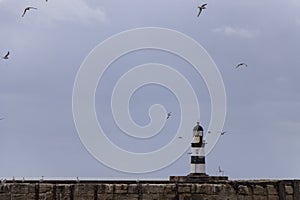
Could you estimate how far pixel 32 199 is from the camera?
12.7 metres

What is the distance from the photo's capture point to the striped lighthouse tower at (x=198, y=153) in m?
17.8

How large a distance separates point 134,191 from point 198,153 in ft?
18.5

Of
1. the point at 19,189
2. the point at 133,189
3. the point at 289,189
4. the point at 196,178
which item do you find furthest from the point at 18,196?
the point at 196,178

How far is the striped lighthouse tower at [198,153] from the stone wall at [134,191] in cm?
492

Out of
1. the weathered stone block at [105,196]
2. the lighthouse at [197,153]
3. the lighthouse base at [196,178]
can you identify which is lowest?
the weathered stone block at [105,196]

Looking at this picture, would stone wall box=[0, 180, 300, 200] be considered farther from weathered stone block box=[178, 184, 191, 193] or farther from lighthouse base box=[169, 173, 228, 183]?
lighthouse base box=[169, 173, 228, 183]

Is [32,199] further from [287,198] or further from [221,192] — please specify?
[287,198]

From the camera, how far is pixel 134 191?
41.1ft

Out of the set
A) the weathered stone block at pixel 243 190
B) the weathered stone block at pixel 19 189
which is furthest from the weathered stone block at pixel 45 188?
the weathered stone block at pixel 243 190

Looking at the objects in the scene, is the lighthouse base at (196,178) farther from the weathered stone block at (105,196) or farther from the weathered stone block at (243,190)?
the weathered stone block at (105,196)

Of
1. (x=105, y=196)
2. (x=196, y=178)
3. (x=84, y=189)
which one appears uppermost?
(x=196, y=178)

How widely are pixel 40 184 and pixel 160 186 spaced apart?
2.24 meters

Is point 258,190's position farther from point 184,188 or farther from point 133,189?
point 133,189

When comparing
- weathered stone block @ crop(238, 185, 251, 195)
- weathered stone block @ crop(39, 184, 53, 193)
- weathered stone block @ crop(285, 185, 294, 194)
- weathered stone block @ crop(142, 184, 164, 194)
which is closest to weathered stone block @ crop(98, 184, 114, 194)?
weathered stone block @ crop(142, 184, 164, 194)
